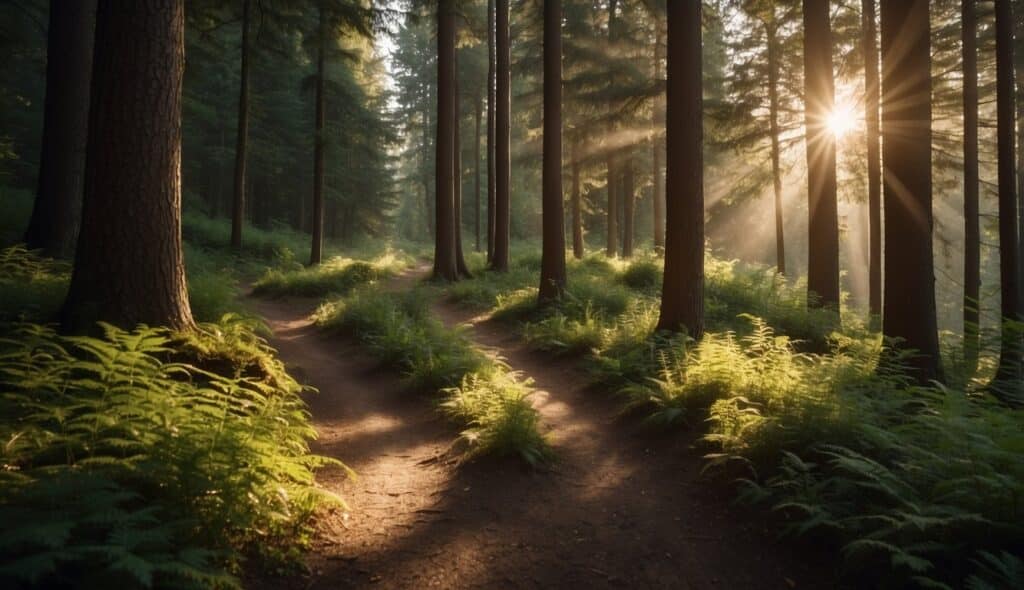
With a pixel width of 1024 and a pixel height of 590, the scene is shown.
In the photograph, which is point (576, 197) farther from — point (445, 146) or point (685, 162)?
point (685, 162)

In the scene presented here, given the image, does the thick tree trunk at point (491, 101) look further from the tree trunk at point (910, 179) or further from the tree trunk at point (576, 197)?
the tree trunk at point (910, 179)

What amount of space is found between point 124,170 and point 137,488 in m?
3.75

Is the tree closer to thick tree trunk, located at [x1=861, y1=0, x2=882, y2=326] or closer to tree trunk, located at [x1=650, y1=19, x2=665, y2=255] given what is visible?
thick tree trunk, located at [x1=861, y1=0, x2=882, y2=326]

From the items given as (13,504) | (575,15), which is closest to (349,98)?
(575,15)

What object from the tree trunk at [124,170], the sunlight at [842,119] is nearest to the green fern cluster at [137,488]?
the tree trunk at [124,170]

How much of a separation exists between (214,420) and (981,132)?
32.6 metres

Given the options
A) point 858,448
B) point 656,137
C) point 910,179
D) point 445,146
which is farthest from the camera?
point 656,137

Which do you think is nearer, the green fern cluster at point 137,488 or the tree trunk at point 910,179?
the green fern cluster at point 137,488

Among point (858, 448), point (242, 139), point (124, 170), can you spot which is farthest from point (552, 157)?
point (242, 139)

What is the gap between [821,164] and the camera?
12.6m

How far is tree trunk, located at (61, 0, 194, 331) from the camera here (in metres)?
5.69

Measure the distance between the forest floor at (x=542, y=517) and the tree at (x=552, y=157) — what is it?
621cm

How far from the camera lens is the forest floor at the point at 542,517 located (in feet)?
12.9

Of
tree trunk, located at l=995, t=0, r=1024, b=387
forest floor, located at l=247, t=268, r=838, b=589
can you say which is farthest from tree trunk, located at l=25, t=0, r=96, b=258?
tree trunk, located at l=995, t=0, r=1024, b=387
